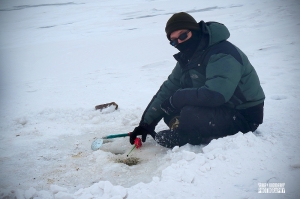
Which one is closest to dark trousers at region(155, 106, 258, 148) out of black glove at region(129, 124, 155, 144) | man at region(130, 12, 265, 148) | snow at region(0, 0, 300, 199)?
man at region(130, 12, 265, 148)

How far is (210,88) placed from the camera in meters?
2.29

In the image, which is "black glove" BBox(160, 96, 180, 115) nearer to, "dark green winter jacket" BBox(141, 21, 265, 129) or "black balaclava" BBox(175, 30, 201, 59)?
"dark green winter jacket" BBox(141, 21, 265, 129)

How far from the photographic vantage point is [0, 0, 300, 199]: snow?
2.01 metres

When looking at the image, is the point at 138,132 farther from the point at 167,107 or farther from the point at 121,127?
the point at 121,127

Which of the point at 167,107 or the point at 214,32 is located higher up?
the point at 214,32

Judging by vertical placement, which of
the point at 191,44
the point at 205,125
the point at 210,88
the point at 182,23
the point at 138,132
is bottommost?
the point at 138,132

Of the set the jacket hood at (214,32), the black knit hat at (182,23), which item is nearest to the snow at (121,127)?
the jacket hood at (214,32)

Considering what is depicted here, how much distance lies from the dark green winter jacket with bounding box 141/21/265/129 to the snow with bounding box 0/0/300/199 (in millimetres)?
347

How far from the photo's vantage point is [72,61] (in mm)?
7176

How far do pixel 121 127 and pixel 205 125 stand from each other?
127 centimetres

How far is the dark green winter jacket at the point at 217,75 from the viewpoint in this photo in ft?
7.48

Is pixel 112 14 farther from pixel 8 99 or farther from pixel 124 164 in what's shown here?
pixel 124 164

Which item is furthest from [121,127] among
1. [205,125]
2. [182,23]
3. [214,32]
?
[214,32]

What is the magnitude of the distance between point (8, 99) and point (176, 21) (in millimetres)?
3546
